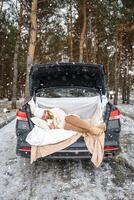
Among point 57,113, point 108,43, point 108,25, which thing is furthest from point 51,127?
point 108,43

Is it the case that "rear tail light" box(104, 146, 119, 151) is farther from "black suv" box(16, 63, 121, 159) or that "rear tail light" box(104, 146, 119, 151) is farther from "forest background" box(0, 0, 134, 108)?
"forest background" box(0, 0, 134, 108)

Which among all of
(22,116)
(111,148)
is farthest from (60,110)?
(111,148)

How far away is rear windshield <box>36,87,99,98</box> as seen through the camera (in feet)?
24.7

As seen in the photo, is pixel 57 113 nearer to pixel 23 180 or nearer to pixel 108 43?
pixel 23 180

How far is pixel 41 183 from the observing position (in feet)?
20.6

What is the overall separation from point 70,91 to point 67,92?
80mm

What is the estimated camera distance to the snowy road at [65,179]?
18.5 feet

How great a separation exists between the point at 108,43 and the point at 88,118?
3292 centimetres

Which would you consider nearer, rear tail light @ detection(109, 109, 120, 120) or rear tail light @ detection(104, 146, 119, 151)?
rear tail light @ detection(104, 146, 119, 151)

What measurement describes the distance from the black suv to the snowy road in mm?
448

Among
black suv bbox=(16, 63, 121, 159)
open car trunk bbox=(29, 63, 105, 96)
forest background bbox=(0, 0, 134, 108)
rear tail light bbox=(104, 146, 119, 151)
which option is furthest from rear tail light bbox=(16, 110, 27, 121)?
forest background bbox=(0, 0, 134, 108)

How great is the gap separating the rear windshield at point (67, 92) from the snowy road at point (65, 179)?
4.80ft

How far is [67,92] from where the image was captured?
7.60 metres

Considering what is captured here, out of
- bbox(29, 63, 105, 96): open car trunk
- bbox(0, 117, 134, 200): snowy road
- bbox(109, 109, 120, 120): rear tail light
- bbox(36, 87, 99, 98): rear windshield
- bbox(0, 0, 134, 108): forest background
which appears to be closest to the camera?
bbox(0, 117, 134, 200): snowy road
